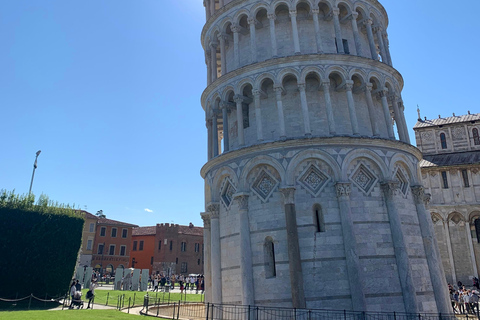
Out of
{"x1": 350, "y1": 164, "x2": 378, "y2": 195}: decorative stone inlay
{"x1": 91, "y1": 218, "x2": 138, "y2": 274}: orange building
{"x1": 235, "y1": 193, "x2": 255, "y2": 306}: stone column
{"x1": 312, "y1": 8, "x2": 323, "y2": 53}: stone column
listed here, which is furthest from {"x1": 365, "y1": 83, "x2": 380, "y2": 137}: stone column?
{"x1": 91, "y1": 218, "x2": 138, "y2": 274}: orange building

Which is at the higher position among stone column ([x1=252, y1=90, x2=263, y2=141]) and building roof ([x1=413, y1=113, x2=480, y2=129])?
building roof ([x1=413, y1=113, x2=480, y2=129])

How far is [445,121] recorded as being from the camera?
49688 millimetres

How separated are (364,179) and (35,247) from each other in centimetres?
2003

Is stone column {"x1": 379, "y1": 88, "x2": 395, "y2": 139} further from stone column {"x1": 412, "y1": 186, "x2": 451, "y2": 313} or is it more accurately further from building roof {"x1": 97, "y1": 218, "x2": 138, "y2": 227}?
building roof {"x1": 97, "y1": 218, "x2": 138, "y2": 227}

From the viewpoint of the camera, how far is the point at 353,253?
15367 millimetres

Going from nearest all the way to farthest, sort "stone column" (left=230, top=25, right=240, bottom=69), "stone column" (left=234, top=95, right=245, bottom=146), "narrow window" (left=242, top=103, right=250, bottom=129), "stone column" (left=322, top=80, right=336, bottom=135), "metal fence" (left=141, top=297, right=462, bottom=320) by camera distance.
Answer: "metal fence" (left=141, top=297, right=462, bottom=320) → "stone column" (left=322, top=80, right=336, bottom=135) → "stone column" (left=234, top=95, right=245, bottom=146) → "narrow window" (left=242, top=103, right=250, bottom=129) → "stone column" (left=230, top=25, right=240, bottom=69)

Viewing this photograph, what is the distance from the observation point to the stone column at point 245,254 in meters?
16.3

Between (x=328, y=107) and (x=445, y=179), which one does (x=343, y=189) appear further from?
(x=445, y=179)

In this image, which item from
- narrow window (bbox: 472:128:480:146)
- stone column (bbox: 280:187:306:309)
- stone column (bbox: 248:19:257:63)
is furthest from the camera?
narrow window (bbox: 472:128:480:146)

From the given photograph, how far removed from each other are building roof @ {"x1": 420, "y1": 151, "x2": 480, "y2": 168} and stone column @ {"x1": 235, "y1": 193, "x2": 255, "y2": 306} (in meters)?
34.8

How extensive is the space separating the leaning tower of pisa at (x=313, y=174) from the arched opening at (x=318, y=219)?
0.15ft

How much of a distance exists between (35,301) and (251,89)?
18187 millimetres

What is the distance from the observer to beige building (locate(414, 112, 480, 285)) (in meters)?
40.5

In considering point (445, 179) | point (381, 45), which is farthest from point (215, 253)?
point (445, 179)
